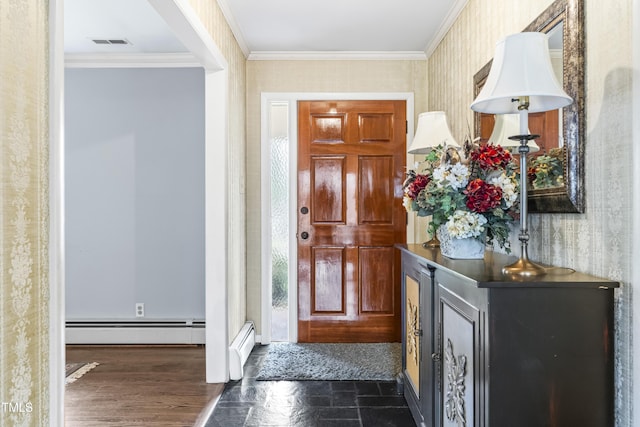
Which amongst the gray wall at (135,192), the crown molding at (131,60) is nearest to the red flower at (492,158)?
the gray wall at (135,192)

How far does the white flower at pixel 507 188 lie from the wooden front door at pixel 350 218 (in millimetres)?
1933

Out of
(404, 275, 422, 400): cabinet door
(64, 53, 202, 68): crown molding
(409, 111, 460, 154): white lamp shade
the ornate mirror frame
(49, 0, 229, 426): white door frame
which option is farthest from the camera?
(64, 53, 202, 68): crown molding

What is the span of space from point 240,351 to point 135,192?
1.64 metres

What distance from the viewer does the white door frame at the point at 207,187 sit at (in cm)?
109

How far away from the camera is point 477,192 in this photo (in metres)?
1.58

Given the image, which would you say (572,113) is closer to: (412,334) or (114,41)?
(412,334)

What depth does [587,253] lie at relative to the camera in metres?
1.38

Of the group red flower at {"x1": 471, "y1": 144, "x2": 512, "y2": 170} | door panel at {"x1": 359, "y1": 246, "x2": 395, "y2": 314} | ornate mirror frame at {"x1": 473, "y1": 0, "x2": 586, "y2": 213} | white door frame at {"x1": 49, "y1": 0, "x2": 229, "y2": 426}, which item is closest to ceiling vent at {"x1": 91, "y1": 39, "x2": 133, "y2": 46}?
white door frame at {"x1": 49, "y1": 0, "x2": 229, "y2": 426}

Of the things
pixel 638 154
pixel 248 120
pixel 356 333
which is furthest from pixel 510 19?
pixel 356 333

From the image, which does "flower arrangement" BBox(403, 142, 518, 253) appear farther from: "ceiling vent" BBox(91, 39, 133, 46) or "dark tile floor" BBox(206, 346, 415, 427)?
"ceiling vent" BBox(91, 39, 133, 46)

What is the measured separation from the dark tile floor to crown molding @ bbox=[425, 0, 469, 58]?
97.2 inches

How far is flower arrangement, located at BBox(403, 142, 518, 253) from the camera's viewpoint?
159 centimetres

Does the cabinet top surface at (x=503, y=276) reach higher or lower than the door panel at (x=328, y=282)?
higher

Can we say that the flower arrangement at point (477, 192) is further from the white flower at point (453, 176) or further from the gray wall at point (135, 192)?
the gray wall at point (135, 192)
